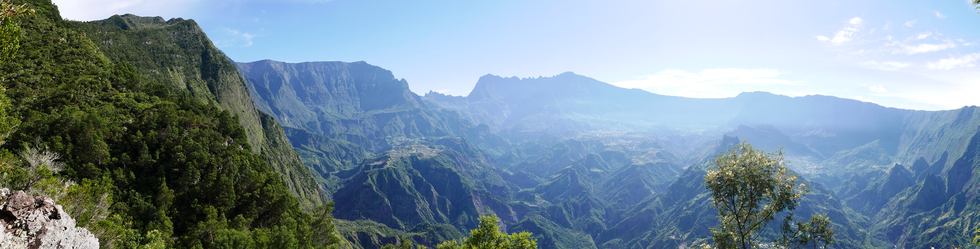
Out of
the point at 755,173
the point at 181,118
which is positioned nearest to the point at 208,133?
the point at 181,118

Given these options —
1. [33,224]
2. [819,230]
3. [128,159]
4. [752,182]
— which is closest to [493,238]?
[752,182]

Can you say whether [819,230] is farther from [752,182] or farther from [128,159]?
[128,159]

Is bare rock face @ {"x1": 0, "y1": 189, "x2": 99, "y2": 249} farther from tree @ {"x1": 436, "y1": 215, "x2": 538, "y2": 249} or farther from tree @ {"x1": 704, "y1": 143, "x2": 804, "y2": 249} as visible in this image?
tree @ {"x1": 704, "y1": 143, "x2": 804, "y2": 249}

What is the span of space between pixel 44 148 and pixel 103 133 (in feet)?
47.9

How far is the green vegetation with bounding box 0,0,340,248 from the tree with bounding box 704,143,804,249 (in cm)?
6594

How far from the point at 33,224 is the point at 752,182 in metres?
61.3

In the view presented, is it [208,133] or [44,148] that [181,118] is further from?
[44,148]

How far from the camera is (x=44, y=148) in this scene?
306 feet

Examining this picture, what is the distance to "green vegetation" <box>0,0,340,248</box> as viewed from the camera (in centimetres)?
8569

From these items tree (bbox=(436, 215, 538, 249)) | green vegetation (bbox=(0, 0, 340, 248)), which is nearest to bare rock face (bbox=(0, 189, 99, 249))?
green vegetation (bbox=(0, 0, 340, 248))

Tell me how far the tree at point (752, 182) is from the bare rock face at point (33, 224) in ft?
190

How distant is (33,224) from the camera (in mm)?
35875

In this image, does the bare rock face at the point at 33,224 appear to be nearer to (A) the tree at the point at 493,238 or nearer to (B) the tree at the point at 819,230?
(A) the tree at the point at 493,238

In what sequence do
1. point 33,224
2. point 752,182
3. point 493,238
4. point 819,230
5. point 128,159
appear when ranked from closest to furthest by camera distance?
1. point 33,224
2. point 752,182
3. point 493,238
4. point 819,230
5. point 128,159
